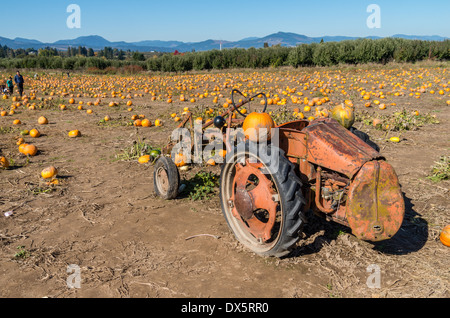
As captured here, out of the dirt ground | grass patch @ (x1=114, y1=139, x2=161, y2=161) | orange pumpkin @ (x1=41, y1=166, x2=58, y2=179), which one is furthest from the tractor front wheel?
orange pumpkin @ (x1=41, y1=166, x2=58, y2=179)

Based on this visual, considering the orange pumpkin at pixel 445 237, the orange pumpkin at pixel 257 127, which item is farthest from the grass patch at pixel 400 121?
the orange pumpkin at pixel 257 127

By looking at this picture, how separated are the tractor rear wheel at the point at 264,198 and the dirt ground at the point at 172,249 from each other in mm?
230

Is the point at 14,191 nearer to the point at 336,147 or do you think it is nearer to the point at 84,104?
the point at 336,147

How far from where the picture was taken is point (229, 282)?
124 inches

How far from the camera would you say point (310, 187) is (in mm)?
3543

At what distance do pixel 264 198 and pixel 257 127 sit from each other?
2.99ft

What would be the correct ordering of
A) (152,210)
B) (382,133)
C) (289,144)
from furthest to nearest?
1. (382,133)
2. (152,210)
3. (289,144)

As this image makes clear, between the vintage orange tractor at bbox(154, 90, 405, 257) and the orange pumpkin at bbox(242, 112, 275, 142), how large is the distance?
0.14m

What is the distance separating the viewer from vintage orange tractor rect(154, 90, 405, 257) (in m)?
2.94

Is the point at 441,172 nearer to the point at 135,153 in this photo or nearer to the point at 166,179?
the point at 166,179

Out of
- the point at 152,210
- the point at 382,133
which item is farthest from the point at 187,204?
the point at 382,133
